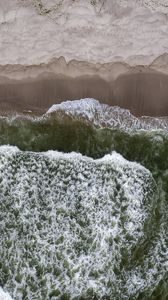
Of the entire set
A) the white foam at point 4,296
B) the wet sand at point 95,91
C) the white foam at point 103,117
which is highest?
the wet sand at point 95,91

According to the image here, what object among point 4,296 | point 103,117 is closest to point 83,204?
point 103,117

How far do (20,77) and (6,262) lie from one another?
1.35m

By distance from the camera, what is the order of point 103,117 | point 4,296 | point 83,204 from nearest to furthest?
point 4,296 < point 83,204 < point 103,117

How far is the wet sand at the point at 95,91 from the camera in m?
3.70

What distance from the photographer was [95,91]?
12.2ft

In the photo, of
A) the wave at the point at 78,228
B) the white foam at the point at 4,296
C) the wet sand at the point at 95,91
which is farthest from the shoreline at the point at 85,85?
the white foam at the point at 4,296

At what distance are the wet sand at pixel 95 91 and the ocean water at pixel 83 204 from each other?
0.34 ft

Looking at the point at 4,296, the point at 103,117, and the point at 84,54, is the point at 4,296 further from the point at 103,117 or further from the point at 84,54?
the point at 84,54

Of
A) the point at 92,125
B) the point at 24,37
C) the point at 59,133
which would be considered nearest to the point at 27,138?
the point at 59,133

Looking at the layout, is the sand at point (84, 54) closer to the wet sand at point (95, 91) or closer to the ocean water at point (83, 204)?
the wet sand at point (95, 91)

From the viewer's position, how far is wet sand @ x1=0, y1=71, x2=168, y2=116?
370 cm

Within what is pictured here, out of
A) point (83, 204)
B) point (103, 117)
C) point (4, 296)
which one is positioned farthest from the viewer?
point (103, 117)

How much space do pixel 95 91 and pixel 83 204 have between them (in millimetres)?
850

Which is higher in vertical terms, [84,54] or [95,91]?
[84,54]
